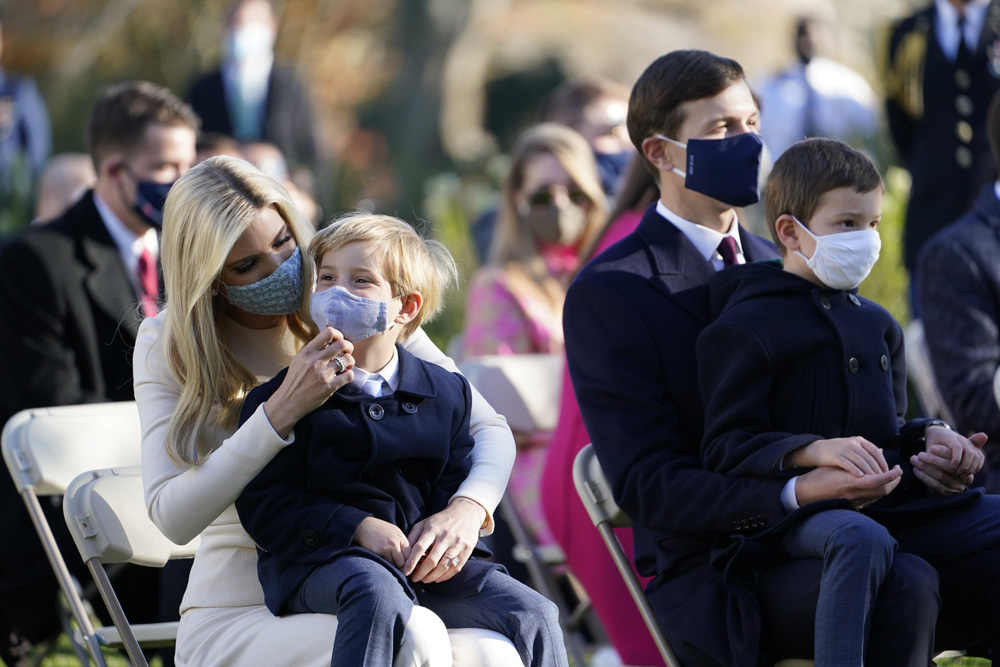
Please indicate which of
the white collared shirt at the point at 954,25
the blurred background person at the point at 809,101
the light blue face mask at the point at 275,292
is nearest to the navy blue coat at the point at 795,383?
the light blue face mask at the point at 275,292

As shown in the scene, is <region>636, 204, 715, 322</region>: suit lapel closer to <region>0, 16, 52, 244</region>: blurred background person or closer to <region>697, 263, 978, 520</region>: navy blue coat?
<region>697, 263, 978, 520</region>: navy blue coat

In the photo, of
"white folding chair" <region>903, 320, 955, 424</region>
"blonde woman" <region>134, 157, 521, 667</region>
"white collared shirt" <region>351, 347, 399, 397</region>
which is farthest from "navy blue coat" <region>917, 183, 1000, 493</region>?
"white collared shirt" <region>351, 347, 399, 397</region>

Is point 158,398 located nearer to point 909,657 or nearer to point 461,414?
point 461,414

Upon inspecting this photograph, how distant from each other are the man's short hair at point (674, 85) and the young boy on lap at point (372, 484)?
0.81 meters

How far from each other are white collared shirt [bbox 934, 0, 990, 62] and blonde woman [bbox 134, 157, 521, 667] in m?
4.88

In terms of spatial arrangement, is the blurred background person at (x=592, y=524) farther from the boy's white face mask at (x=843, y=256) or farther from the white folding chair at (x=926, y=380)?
the white folding chair at (x=926, y=380)

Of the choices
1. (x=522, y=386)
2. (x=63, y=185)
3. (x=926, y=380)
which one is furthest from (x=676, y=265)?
(x=63, y=185)

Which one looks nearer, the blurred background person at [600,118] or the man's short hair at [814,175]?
the man's short hair at [814,175]

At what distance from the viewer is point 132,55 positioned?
64.0ft

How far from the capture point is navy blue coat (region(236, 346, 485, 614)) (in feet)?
9.49

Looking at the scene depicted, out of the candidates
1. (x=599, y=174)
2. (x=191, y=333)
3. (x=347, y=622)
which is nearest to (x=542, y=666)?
(x=347, y=622)

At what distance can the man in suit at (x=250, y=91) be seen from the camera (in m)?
9.38

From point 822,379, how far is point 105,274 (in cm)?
273

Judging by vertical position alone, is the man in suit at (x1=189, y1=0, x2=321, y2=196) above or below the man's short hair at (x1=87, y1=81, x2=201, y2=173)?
below
